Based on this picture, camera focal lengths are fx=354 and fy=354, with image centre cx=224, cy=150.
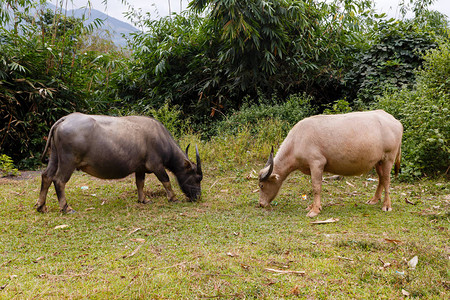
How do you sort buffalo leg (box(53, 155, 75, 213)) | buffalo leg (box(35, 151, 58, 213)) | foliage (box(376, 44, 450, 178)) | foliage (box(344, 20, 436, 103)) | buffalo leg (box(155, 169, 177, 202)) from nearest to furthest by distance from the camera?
buffalo leg (box(53, 155, 75, 213))
buffalo leg (box(35, 151, 58, 213))
buffalo leg (box(155, 169, 177, 202))
foliage (box(376, 44, 450, 178))
foliage (box(344, 20, 436, 103))

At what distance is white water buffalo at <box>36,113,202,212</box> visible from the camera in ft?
16.6

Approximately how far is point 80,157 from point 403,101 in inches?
258

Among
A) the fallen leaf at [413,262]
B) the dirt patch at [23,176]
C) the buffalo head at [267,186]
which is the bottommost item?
the dirt patch at [23,176]

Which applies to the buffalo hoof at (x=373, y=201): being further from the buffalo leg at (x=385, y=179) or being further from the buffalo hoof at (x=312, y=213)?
the buffalo hoof at (x=312, y=213)

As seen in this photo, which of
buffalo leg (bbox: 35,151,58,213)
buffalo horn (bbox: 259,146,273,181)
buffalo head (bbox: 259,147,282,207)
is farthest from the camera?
buffalo head (bbox: 259,147,282,207)

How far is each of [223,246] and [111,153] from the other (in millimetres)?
2443

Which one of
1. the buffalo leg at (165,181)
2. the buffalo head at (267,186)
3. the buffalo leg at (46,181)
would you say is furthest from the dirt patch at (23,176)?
the buffalo head at (267,186)

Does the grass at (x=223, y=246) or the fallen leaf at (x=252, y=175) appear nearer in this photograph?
the grass at (x=223, y=246)

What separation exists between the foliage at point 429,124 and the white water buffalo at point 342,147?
1354 millimetres

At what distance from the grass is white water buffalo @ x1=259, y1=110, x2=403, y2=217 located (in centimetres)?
57

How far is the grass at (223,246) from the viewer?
2756mm

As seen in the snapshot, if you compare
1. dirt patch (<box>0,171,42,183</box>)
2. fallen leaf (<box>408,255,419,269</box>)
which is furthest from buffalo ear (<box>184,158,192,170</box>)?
dirt patch (<box>0,171,42,183</box>)

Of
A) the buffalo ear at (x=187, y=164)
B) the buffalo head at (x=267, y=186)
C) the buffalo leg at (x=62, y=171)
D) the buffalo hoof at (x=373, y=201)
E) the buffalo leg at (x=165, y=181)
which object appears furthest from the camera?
the buffalo ear at (x=187, y=164)

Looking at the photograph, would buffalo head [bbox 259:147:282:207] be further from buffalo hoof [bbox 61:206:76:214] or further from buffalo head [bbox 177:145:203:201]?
buffalo hoof [bbox 61:206:76:214]
